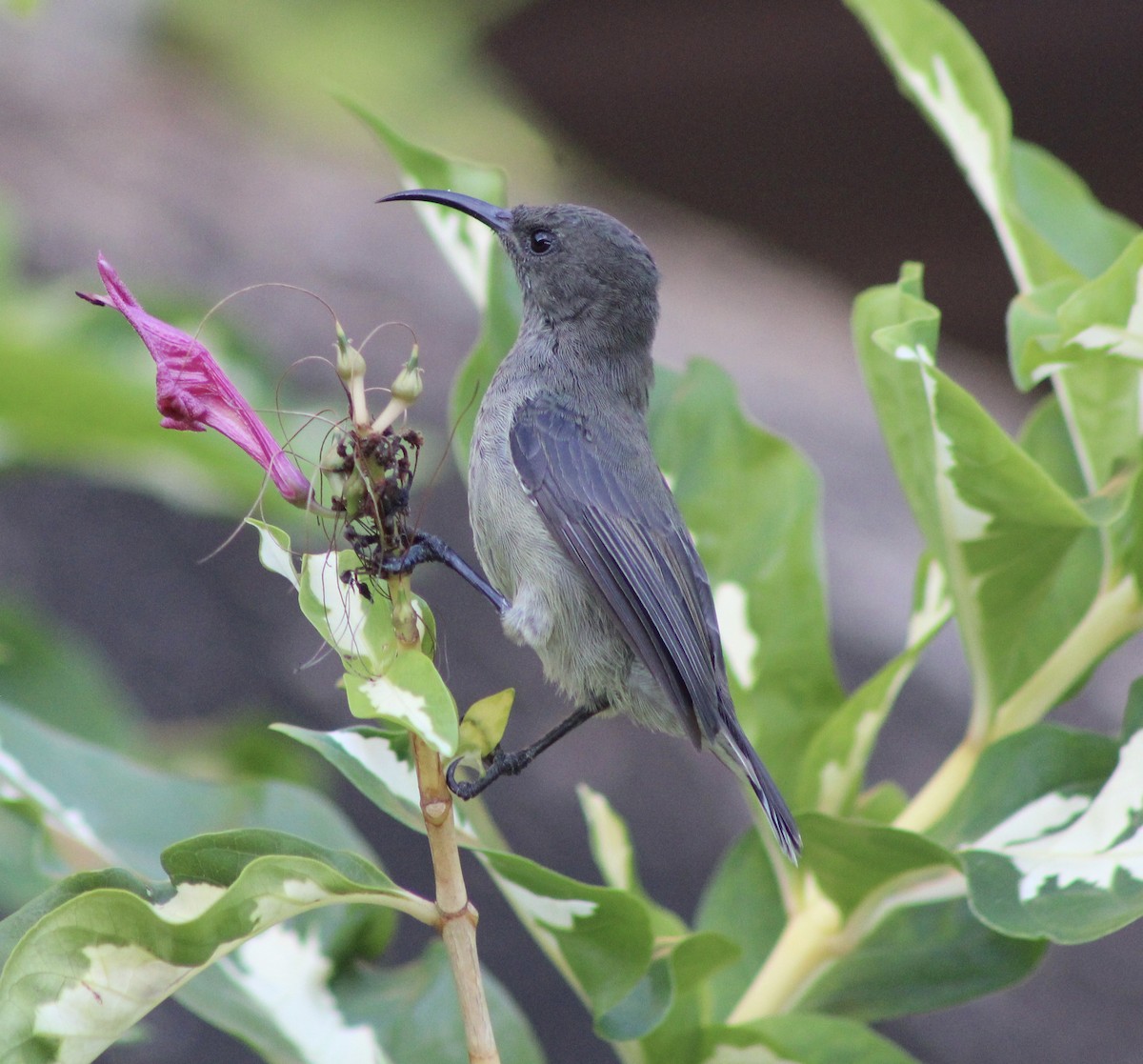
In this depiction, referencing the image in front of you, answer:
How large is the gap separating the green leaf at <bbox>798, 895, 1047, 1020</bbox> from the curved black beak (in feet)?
3.74

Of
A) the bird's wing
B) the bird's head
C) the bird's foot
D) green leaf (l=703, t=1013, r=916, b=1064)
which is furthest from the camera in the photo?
the bird's head

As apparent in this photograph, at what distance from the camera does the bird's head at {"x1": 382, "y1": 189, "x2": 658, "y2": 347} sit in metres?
2.52

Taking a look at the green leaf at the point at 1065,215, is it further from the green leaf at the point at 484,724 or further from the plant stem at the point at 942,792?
the green leaf at the point at 484,724

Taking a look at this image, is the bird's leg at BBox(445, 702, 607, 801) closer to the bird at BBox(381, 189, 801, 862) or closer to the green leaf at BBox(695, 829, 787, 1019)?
→ the bird at BBox(381, 189, 801, 862)

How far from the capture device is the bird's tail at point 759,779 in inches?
61.3

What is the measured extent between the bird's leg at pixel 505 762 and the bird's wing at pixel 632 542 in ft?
0.61

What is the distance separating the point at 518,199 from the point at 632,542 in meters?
3.74

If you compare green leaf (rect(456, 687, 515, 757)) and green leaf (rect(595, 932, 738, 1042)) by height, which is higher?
green leaf (rect(456, 687, 515, 757))

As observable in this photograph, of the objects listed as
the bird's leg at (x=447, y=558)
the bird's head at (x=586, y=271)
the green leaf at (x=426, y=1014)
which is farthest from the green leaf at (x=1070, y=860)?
the bird's head at (x=586, y=271)

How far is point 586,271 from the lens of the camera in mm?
2547

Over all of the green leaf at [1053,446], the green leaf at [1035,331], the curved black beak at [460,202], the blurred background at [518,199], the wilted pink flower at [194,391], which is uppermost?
the green leaf at [1035,331]

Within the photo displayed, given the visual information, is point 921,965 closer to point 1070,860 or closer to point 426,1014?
point 1070,860

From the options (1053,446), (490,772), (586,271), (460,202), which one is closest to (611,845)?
(490,772)

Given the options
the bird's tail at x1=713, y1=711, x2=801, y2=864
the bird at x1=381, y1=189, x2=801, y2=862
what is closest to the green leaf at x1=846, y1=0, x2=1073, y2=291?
the bird at x1=381, y1=189, x2=801, y2=862
